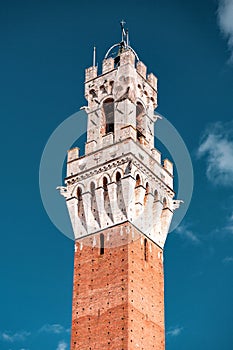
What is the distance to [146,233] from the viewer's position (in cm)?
3131

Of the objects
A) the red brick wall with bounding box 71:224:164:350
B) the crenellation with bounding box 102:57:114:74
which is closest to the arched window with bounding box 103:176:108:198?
the red brick wall with bounding box 71:224:164:350

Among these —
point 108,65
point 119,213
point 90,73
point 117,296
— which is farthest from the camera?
point 90,73

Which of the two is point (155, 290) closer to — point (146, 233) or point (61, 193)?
point (146, 233)

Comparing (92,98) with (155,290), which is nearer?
(155,290)

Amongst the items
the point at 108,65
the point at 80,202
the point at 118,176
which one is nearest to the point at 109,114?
the point at 108,65

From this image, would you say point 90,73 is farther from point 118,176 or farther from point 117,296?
point 117,296

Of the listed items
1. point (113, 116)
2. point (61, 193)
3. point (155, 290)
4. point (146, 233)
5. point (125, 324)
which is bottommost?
point (125, 324)

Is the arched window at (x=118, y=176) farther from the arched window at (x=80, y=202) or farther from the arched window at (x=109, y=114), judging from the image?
the arched window at (x=109, y=114)

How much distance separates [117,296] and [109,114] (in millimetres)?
10414

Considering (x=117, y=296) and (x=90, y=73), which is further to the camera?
(x=90, y=73)

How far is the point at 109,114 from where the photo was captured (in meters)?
35.3

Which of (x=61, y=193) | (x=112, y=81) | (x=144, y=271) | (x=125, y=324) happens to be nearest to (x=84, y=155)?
(x=61, y=193)

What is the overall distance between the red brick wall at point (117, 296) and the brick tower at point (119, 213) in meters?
0.04

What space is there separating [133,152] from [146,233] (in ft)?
12.1
